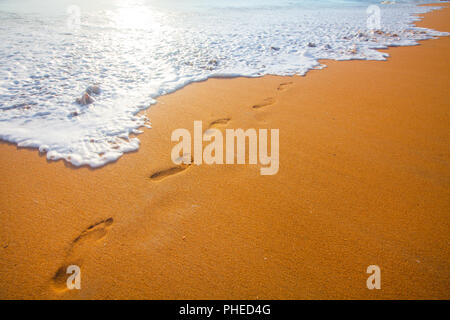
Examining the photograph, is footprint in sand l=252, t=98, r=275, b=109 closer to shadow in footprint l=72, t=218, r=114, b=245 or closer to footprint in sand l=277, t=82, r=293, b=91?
footprint in sand l=277, t=82, r=293, b=91

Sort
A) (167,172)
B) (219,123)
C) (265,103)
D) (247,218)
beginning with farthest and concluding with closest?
(265,103)
(219,123)
(167,172)
(247,218)

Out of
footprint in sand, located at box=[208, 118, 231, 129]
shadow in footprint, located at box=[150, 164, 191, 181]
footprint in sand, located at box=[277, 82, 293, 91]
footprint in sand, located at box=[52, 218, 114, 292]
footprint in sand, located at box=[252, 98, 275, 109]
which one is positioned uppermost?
footprint in sand, located at box=[277, 82, 293, 91]

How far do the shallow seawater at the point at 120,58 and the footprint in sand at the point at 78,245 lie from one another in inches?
31.4

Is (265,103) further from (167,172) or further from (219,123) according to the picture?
(167,172)

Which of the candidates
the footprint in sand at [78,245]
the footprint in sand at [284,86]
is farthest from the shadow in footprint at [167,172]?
the footprint in sand at [284,86]

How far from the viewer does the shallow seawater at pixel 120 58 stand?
2.89m

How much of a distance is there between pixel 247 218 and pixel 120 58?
508cm

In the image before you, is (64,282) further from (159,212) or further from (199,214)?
(199,214)

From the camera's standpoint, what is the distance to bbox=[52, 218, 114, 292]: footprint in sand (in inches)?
58.5

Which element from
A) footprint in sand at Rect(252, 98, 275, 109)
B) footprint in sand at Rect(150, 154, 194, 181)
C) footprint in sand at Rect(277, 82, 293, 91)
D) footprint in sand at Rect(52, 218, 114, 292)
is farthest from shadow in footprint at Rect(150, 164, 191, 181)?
footprint in sand at Rect(277, 82, 293, 91)

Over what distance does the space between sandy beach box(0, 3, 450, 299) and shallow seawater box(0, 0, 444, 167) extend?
0.40 m

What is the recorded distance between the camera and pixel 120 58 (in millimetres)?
5289

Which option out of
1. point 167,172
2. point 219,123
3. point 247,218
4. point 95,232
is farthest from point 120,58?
point 247,218
